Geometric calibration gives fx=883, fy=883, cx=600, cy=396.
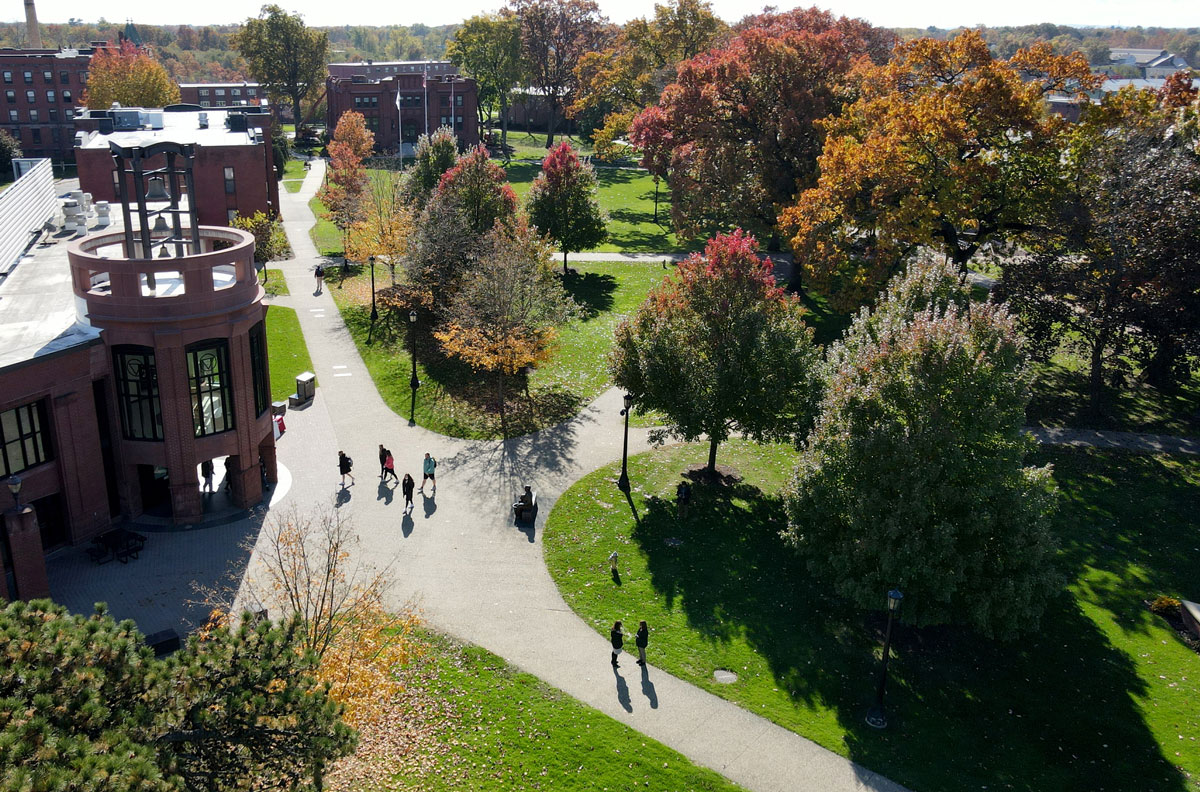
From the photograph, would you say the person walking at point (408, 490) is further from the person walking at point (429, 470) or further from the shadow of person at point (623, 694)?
the shadow of person at point (623, 694)

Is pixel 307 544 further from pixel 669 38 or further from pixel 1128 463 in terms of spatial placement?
pixel 669 38

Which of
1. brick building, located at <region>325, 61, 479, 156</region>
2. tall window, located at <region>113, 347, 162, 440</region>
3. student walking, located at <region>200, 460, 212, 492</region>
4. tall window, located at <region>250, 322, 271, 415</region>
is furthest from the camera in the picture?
brick building, located at <region>325, 61, 479, 156</region>

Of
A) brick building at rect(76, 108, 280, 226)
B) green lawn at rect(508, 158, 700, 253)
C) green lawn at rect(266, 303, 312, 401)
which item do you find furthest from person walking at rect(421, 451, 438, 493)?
brick building at rect(76, 108, 280, 226)

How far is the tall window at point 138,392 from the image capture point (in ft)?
87.5

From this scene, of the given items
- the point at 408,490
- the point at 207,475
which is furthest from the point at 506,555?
the point at 207,475

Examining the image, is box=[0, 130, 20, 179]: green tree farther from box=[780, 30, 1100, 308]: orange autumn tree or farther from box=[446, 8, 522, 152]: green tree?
box=[780, 30, 1100, 308]: orange autumn tree

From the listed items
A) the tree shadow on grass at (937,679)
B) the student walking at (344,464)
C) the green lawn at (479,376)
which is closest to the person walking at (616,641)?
the tree shadow on grass at (937,679)

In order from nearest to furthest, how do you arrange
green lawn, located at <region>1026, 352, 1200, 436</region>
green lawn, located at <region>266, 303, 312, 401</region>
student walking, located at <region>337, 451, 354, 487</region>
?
student walking, located at <region>337, 451, 354, 487</region>, green lawn, located at <region>1026, 352, 1200, 436</region>, green lawn, located at <region>266, 303, 312, 401</region>

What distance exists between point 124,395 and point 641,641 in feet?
57.2

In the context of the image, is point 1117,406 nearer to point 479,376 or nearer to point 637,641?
point 637,641

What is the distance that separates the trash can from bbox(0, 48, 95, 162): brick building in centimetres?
8244

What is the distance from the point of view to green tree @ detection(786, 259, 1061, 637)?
859 inches

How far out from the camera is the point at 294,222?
233ft

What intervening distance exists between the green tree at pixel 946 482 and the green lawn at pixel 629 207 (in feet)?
137
